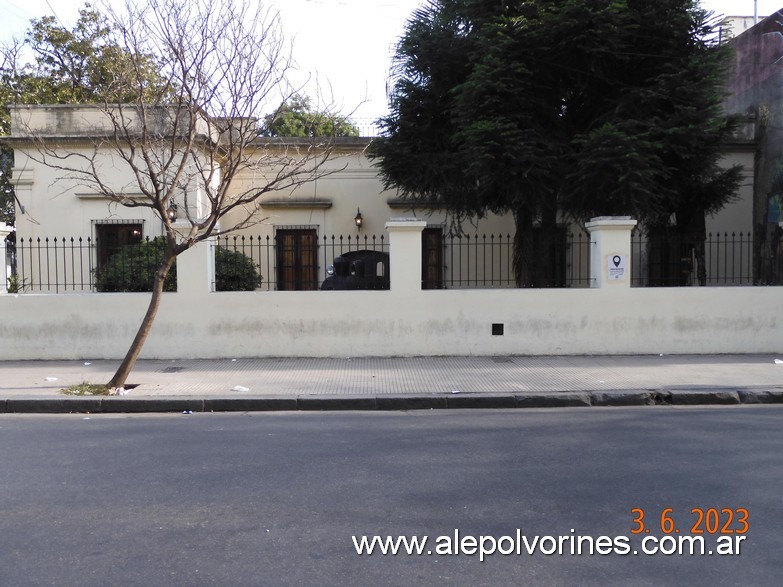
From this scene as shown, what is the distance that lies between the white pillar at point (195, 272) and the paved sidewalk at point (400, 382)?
121 cm

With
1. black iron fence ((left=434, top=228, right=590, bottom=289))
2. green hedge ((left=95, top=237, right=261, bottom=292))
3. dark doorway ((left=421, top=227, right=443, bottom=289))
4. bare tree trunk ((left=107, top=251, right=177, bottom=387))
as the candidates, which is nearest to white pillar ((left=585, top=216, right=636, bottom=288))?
black iron fence ((left=434, top=228, right=590, bottom=289))

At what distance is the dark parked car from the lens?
15096 millimetres

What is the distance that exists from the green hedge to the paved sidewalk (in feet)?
5.52

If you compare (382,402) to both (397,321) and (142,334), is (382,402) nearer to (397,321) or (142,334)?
(397,321)

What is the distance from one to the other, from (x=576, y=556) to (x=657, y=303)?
27.7ft

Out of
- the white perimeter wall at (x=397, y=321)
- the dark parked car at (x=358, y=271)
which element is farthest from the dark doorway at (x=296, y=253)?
the white perimeter wall at (x=397, y=321)

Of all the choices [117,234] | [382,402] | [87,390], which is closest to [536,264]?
[382,402]

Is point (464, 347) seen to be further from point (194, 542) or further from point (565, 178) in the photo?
point (194, 542)

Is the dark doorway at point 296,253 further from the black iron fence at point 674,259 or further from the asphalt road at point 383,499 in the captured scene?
the asphalt road at point 383,499

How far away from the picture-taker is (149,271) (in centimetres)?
1239

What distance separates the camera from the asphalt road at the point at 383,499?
12.7 ft

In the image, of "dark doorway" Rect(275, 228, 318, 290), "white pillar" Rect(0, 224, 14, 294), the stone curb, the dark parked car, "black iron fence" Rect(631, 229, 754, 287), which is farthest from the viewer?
"dark doorway" Rect(275, 228, 318, 290)

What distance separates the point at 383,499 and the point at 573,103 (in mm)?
11372

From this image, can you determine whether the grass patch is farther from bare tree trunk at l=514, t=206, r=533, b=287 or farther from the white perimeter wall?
bare tree trunk at l=514, t=206, r=533, b=287
